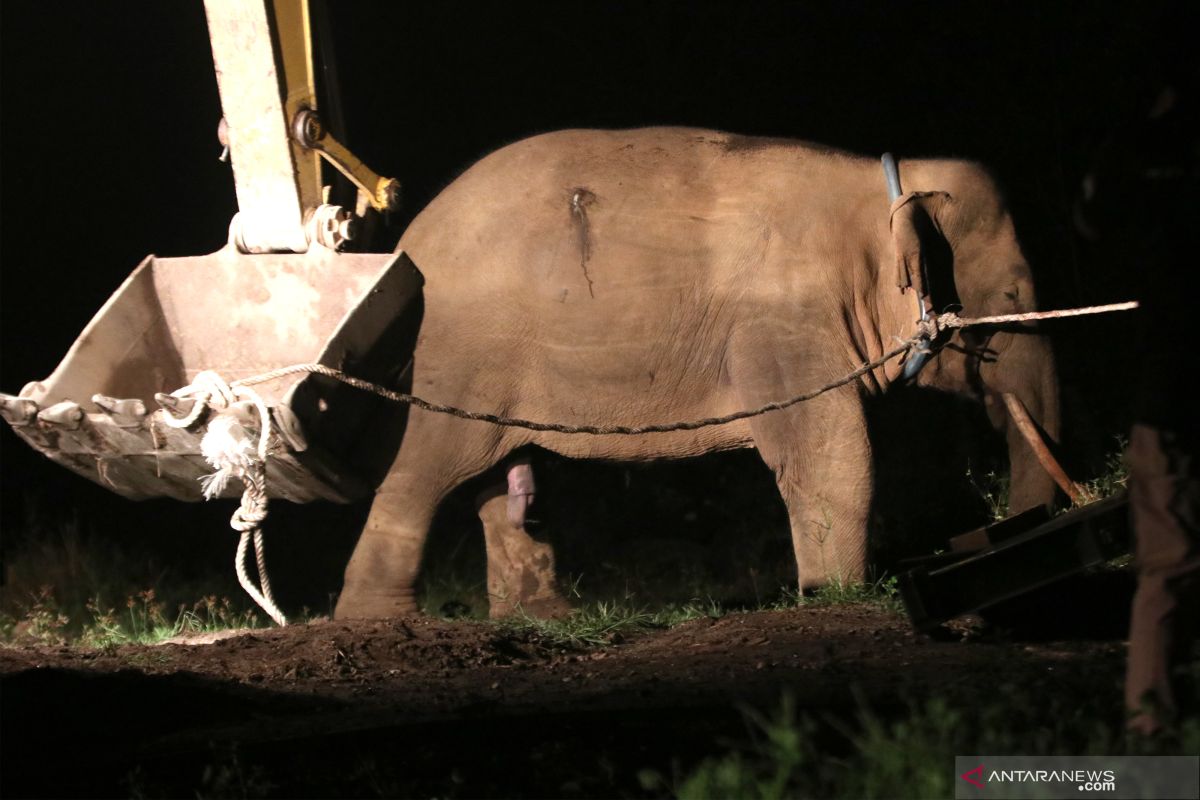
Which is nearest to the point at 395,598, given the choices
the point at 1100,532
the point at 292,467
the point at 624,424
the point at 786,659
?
the point at 292,467

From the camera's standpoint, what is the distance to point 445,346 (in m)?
7.31

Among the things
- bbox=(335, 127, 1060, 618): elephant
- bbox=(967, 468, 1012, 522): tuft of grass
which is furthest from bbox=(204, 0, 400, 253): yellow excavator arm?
bbox=(967, 468, 1012, 522): tuft of grass

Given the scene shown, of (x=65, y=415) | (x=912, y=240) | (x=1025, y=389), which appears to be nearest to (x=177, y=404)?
(x=65, y=415)

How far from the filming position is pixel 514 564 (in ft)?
25.7

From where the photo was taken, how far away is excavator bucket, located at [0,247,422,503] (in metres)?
6.88

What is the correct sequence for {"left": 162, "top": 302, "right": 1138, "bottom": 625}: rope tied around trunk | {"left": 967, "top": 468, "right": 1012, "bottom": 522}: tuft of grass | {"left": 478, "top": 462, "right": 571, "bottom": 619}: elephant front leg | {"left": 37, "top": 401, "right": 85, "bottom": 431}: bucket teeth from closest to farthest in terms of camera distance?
{"left": 162, "top": 302, "right": 1138, "bottom": 625}: rope tied around trunk
{"left": 37, "top": 401, "right": 85, "bottom": 431}: bucket teeth
{"left": 478, "top": 462, "right": 571, "bottom": 619}: elephant front leg
{"left": 967, "top": 468, "right": 1012, "bottom": 522}: tuft of grass

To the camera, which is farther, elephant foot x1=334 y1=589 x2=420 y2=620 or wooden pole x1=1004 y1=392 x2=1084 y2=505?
elephant foot x1=334 y1=589 x2=420 y2=620

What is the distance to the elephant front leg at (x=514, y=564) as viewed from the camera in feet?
25.5

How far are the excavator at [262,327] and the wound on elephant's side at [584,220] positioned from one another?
81 cm

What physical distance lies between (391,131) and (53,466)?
348 centimetres

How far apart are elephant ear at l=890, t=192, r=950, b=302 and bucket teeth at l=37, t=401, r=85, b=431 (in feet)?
12.3

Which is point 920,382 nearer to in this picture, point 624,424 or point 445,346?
point 624,424

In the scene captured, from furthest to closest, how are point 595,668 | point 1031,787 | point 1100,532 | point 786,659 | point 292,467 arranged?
point 292,467
point 595,668
point 786,659
point 1100,532
point 1031,787

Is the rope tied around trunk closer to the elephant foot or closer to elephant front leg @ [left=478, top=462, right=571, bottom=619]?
the elephant foot
